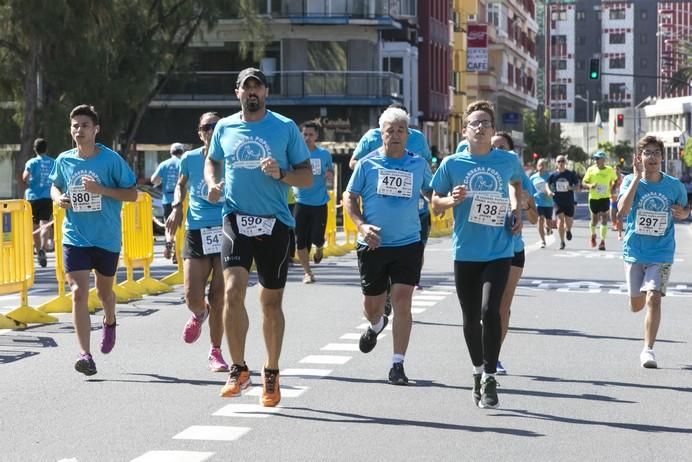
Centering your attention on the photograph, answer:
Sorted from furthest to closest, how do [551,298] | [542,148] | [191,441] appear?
1. [542,148]
2. [551,298]
3. [191,441]

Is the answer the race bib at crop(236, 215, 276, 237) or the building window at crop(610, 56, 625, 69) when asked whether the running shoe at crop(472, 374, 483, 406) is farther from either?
the building window at crop(610, 56, 625, 69)

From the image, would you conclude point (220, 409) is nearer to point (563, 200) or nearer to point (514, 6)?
point (563, 200)

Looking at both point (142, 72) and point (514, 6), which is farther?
point (514, 6)

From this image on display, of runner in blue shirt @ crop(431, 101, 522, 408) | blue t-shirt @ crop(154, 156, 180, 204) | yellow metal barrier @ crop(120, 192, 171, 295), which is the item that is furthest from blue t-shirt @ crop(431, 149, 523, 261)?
blue t-shirt @ crop(154, 156, 180, 204)

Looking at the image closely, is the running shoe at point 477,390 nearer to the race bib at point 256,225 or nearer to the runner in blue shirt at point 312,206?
the race bib at point 256,225

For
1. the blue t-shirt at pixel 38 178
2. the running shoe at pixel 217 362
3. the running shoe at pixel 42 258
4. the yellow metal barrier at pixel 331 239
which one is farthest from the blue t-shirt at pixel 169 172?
the running shoe at pixel 217 362

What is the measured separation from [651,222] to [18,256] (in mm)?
6127

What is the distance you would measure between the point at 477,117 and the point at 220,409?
7.68 ft

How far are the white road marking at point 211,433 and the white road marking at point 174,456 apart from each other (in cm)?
44

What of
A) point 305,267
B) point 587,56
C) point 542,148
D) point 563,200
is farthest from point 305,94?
point 587,56

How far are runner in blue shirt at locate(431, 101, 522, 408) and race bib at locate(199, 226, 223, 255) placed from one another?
198 cm

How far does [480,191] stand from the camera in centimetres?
994

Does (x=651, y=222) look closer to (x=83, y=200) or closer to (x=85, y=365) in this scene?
(x=83, y=200)

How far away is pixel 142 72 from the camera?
41375mm
